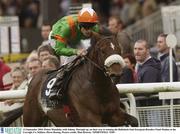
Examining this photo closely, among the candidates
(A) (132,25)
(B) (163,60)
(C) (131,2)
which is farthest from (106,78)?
(C) (131,2)

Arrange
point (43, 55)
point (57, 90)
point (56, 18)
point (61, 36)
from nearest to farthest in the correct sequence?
point (57, 90)
point (61, 36)
point (43, 55)
point (56, 18)

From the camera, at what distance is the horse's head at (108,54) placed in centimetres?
846

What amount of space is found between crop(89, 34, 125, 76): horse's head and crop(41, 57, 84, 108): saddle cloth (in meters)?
0.38

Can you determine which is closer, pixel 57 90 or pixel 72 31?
pixel 57 90

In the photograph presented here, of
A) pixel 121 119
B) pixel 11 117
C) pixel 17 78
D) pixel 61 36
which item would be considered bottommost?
pixel 11 117

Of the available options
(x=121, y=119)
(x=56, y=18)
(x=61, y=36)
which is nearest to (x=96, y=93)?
(x=121, y=119)

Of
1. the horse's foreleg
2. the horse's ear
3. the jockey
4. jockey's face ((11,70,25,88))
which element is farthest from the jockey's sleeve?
jockey's face ((11,70,25,88))

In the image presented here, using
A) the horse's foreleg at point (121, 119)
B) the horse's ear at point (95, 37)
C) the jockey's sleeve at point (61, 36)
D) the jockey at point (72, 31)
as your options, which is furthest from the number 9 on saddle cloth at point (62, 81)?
the horse's foreleg at point (121, 119)

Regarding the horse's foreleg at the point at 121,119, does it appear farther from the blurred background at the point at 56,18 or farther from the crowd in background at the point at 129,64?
the blurred background at the point at 56,18

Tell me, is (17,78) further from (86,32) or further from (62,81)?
(86,32)

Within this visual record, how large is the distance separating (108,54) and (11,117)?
6.47 ft

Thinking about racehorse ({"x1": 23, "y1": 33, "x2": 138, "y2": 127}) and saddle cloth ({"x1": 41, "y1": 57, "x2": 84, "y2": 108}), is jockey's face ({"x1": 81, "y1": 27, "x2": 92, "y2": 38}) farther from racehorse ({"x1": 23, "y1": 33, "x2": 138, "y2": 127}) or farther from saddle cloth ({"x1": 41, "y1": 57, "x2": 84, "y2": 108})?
saddle cloth ({"x1": 41, "y1": 57, "x2": 84, "y2": 108})

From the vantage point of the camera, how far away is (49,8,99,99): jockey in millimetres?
9148

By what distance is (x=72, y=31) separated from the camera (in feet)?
31.1
